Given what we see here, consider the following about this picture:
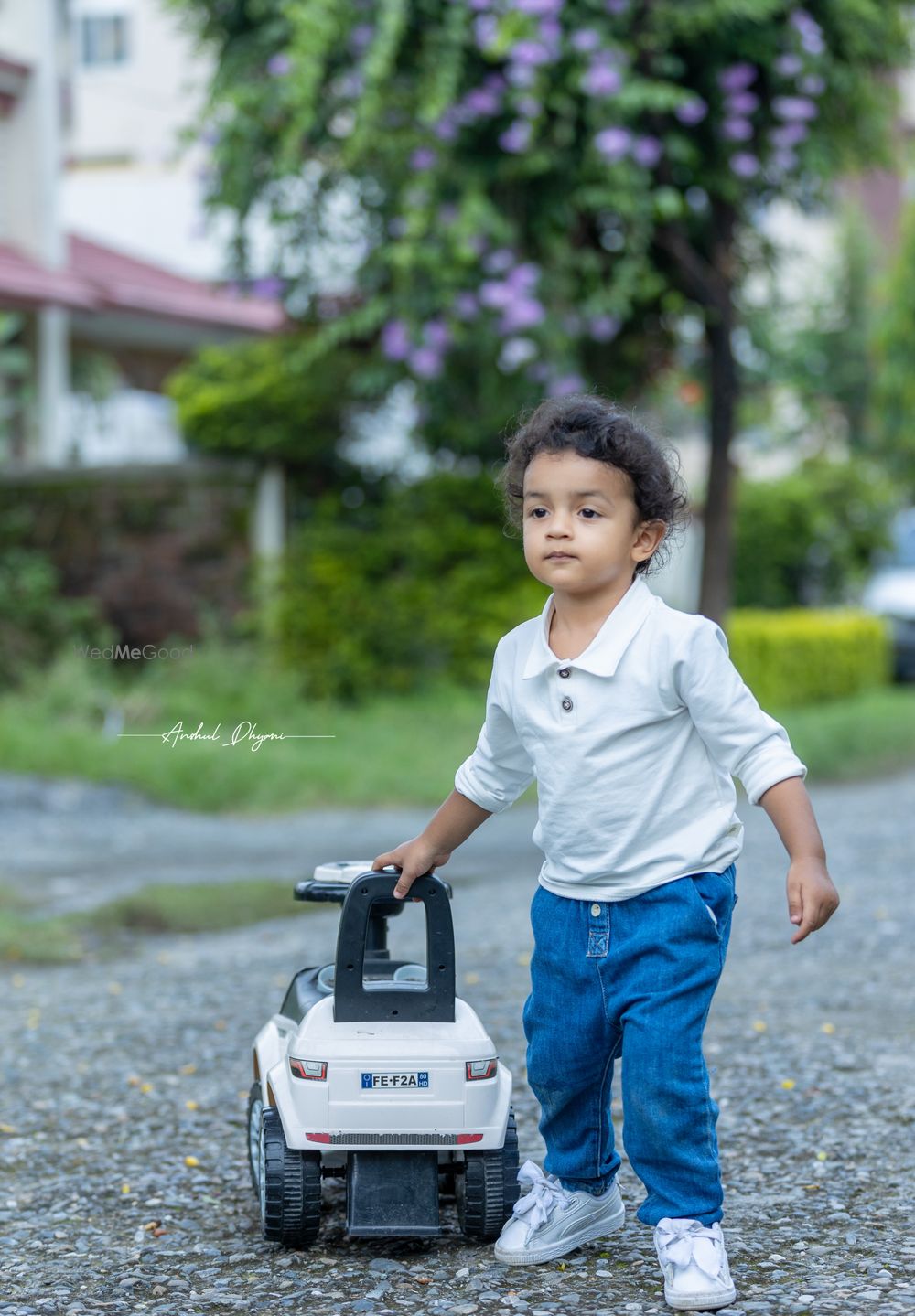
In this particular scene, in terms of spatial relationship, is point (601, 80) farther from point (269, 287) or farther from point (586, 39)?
point (269, 287)

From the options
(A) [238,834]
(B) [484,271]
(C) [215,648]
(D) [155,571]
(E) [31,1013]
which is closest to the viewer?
(E) [31,1013]

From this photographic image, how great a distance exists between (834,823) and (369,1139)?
17.9 ft

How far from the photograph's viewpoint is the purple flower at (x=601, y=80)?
858 centimetres

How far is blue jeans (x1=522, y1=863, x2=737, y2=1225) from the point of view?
2578 mm

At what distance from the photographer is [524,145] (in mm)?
8773

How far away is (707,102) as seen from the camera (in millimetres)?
9562

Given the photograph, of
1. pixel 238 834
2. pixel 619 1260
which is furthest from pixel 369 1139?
pixel 238 834

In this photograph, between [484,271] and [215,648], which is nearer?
[484,271]

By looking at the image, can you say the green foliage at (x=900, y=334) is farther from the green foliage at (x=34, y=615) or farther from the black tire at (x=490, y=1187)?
the black tire at (x=490, y=1187)

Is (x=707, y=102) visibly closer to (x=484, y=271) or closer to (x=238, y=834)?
(x=484, y=271)

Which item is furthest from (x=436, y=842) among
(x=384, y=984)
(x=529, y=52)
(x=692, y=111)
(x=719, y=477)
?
(x=719, y=477)

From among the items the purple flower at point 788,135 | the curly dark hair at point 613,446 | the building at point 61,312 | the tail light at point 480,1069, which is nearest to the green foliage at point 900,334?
the building at point 61,312

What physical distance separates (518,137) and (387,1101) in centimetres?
689

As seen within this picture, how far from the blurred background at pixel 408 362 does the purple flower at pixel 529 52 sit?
0.02 m
